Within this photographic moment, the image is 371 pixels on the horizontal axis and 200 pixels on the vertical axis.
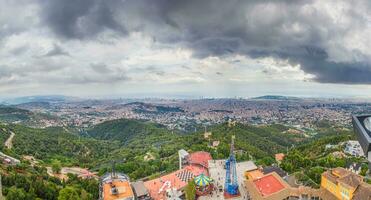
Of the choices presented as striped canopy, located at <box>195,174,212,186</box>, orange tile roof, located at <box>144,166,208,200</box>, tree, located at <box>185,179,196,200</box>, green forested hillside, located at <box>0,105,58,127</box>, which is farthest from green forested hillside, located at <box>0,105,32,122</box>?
tree, located at <box>185,179,196,200</box>

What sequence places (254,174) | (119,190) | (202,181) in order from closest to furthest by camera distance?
(119,190) < (202,181) < (254,174)

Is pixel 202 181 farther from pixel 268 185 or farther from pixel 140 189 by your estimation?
pixel 268 185

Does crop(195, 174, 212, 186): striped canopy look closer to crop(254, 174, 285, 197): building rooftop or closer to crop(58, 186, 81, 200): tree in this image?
crop(254, 174, 285, 197): building rooftop

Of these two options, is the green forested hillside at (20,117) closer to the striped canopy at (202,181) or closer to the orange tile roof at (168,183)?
the orange tile roof at (168,183)

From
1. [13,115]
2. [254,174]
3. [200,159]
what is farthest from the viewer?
[13,115]

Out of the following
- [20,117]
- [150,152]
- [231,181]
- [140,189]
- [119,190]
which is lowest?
[150,152]

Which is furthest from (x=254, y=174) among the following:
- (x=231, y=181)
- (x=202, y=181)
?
(x=202, y=181)

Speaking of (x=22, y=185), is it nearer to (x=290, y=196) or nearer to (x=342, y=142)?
(x=290, y=196)

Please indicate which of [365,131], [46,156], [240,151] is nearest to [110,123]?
[46,156]

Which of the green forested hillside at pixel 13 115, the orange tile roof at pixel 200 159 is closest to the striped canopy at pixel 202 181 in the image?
the orange tile roof at pixel 200 159
